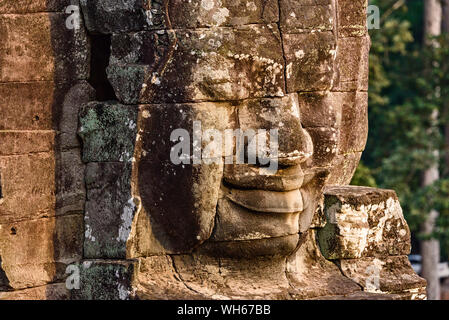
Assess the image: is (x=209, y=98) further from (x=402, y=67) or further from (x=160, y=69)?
(x=402, y=67)

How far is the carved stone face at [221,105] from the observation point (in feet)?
18.6

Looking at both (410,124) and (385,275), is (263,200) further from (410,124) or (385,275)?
(410,124)

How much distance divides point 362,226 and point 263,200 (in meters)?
1.02

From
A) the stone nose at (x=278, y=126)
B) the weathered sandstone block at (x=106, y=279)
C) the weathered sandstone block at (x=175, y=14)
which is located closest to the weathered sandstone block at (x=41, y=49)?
the weathered sandstone block at (x=175, y=14)

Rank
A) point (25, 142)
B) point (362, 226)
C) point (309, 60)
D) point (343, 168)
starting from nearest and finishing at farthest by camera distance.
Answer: point (25, 142) < point (309, 60) < point (362, 226) < point (343, 168)

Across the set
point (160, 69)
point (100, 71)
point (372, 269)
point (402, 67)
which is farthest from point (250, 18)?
point (402, 67)

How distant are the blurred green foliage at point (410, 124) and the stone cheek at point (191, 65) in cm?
816

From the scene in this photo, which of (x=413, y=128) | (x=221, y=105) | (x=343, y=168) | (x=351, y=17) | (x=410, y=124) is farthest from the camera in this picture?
(x=410, y=124)

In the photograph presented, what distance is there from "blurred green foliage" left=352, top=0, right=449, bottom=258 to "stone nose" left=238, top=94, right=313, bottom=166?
803 cm

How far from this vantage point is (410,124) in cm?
1539

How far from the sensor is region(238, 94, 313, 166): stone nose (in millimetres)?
5816

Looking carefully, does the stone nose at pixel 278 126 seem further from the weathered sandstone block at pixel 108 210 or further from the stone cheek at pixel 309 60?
the weathered sandstone block at pixel 108 210

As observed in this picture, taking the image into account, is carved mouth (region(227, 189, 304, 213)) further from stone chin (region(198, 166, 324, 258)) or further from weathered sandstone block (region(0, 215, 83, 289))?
weathered sandstone block (region(0, 215, 83, 289))

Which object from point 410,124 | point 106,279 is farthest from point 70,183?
point 410,124
